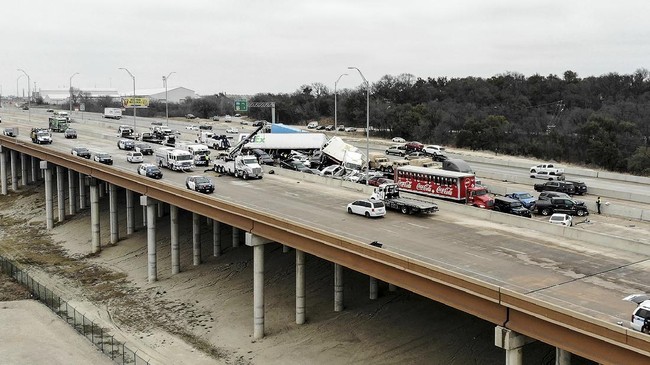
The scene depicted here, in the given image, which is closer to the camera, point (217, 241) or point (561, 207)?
point (561, 207)

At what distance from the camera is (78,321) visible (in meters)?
43.9

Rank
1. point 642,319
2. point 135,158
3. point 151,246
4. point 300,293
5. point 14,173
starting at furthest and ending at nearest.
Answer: point 14,173
point 135,158
point 151,246
point 300,293
point 642,319

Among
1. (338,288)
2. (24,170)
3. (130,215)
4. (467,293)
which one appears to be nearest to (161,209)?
(130,215)

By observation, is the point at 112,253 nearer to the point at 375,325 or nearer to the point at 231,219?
the point at 231,219

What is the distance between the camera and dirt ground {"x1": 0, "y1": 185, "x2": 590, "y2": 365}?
113 ft

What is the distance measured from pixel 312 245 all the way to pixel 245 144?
47.8m

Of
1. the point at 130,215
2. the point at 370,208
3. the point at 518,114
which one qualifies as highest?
the point at 518,114

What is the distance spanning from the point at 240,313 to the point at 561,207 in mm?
28332

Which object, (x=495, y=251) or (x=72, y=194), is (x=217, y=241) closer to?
(x=495, y=251)

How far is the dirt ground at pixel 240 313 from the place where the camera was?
113ft

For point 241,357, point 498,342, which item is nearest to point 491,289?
point 498,342

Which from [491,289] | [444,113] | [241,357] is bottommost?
[241,357]

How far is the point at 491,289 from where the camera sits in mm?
23953

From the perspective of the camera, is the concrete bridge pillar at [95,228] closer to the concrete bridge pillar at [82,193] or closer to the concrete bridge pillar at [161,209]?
the concrete bridge pillar at [161,209]
